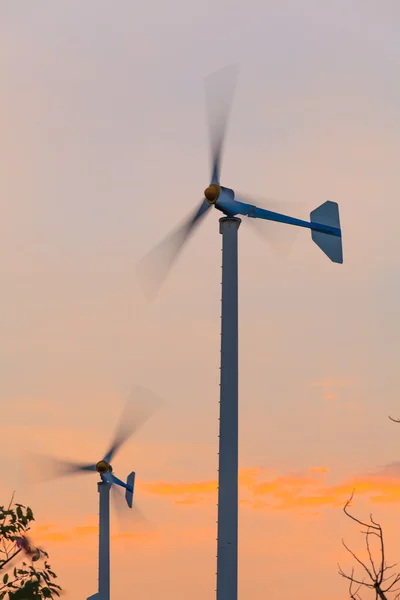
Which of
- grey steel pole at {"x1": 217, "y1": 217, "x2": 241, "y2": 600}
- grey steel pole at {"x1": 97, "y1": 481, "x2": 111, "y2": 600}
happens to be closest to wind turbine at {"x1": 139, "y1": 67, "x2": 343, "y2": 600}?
grey steel pole at {"x1": 217, "y1": 217, "x2": 241, "y2": 600}

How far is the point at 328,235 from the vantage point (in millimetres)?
53188

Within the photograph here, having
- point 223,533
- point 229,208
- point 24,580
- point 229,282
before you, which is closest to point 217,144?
point 229,208

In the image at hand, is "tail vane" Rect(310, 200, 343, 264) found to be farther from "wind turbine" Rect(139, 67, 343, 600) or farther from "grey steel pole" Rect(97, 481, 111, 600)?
"grey steel pole" Rect(97, 481, 111, 600)

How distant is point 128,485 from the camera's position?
3565 inches

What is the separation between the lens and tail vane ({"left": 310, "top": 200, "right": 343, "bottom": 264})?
52.8 meters

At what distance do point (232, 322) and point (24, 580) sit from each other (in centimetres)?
1513

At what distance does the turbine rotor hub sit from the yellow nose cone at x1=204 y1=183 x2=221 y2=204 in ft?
140

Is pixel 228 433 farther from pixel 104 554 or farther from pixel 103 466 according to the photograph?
→ pixel 103 466

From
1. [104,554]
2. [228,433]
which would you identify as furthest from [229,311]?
[104,554]

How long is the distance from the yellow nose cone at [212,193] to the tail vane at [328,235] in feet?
21.2

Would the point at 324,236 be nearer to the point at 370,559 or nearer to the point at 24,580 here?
the point at 24,580

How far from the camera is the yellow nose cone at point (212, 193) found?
4822 cm

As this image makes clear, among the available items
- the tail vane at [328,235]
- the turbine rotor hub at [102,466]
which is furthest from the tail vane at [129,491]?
the tail vane at [328,235]

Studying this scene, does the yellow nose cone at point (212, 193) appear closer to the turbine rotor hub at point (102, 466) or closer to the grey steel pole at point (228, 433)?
the grey steel pole at point (228, 433)
